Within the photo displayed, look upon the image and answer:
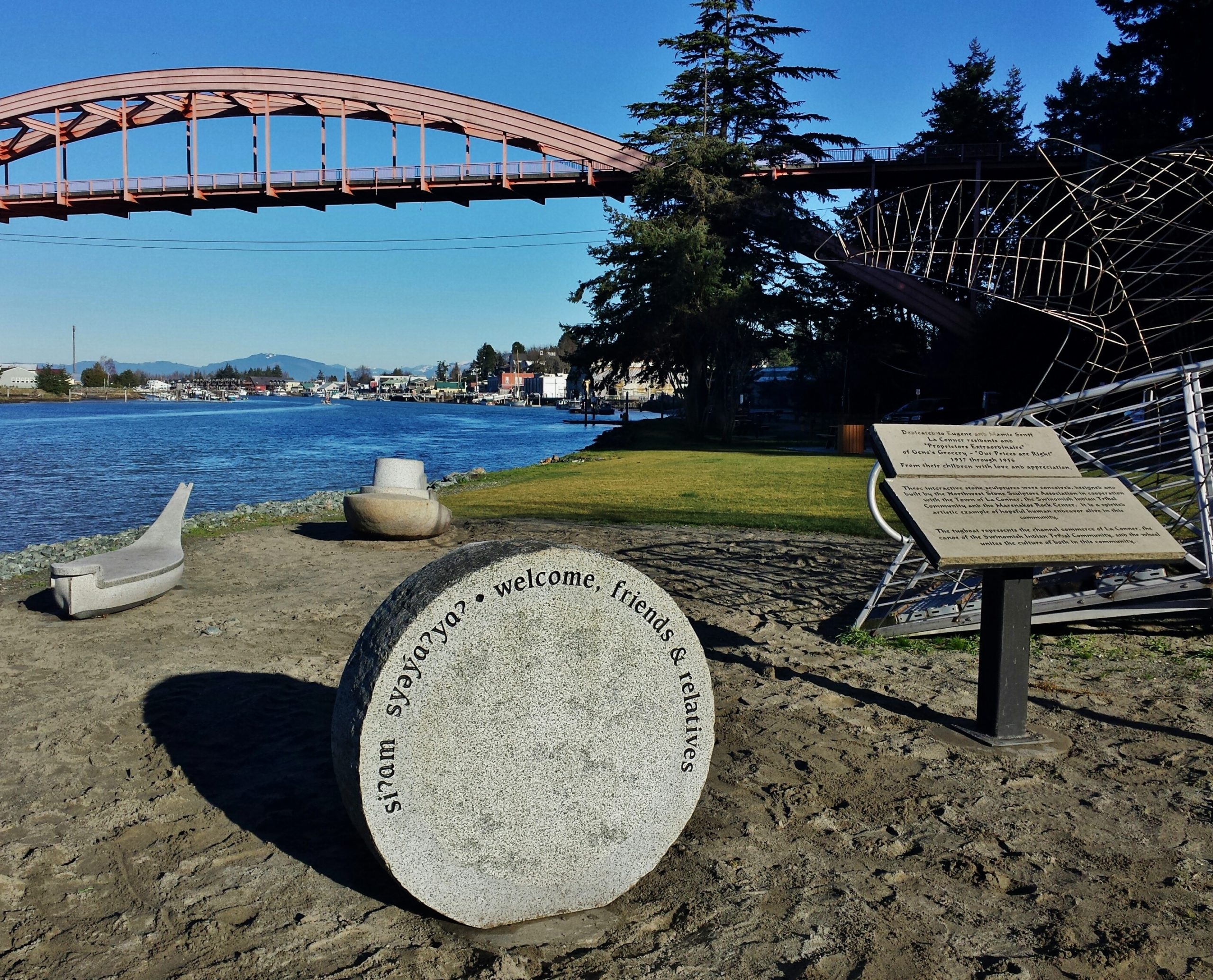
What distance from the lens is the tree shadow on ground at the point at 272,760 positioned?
427 cm

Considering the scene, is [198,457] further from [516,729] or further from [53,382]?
[53,382]

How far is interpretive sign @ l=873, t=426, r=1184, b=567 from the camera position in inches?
216

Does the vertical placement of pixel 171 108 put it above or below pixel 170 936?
above

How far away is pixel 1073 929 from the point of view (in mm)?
3680

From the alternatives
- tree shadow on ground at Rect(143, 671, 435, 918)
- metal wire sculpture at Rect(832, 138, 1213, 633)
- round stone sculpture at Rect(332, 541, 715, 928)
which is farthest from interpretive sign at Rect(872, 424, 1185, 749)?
tree shadow on ground at Rect(143, 671, 435, 918)

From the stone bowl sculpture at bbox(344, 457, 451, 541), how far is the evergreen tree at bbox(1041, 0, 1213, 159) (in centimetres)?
2306

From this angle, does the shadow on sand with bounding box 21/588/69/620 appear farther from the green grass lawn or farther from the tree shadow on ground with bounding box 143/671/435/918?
the green grass lawn

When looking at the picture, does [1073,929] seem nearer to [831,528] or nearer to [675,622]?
Answer: [675,622]

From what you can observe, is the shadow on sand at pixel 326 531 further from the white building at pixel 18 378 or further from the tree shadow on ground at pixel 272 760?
the white building at pixel 18 378

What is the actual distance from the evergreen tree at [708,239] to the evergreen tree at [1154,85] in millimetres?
11309

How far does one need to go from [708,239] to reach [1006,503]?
36.0m

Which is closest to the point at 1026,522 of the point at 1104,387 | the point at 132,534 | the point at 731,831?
the point at 731,831

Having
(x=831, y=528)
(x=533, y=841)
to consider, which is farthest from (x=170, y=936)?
(x=831, y=528)

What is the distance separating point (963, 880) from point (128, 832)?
151 inches
